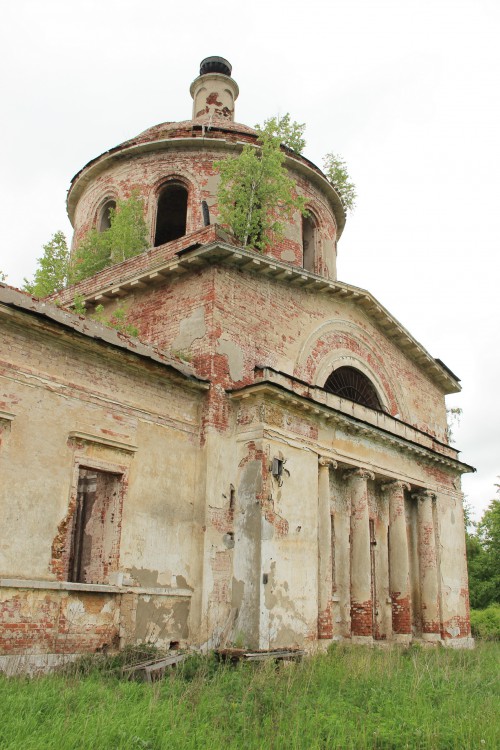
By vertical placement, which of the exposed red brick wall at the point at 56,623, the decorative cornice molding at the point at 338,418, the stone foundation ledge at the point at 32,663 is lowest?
the stone foundation ledge at the point at 32,663

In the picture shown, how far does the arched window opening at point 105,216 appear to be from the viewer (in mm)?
17875

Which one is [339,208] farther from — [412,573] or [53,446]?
[53,446]

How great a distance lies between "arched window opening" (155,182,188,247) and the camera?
18047 millimetres

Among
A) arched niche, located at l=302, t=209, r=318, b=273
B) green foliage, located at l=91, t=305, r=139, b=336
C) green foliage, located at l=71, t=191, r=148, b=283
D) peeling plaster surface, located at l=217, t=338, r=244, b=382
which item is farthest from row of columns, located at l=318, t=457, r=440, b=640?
green foliage, located at l=71, t=191, r=148, b=283

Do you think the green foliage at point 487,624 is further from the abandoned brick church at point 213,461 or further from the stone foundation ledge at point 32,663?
the stone foundation ledge at point 32,663

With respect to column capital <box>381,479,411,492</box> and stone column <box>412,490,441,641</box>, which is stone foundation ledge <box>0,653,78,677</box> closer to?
column capital <box>381,479,411,492</box>

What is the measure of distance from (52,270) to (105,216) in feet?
7.37

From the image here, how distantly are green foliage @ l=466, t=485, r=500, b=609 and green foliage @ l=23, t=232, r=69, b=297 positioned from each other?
2267cm

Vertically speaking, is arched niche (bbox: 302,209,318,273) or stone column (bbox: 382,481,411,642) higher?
arched niche (bbox: 302,209,318,273)

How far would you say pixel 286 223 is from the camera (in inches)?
673

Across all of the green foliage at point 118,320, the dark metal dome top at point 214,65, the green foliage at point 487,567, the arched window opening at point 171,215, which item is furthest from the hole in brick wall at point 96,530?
the green foliage at point 487,567

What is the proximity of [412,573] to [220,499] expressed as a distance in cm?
662

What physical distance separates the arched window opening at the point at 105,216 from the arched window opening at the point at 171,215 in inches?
48.5

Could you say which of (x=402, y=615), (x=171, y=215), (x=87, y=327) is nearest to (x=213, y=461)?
(x=87, y=327)
